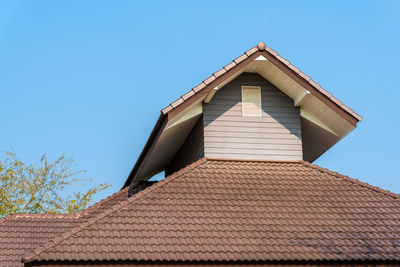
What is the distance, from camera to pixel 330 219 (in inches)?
515

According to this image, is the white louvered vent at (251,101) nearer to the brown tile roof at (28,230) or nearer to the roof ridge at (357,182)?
the roof ridge at (357,182)

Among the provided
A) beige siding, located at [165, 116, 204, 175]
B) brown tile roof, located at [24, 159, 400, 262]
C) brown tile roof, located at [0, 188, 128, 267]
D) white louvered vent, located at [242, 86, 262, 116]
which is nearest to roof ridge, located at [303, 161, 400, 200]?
brown tile roof, located at [24, 159, 400, 262]

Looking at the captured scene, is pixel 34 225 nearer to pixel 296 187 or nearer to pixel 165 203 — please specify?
pixel 165 203

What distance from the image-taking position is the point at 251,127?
15719mm

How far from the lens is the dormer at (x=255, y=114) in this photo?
1508 centimetres

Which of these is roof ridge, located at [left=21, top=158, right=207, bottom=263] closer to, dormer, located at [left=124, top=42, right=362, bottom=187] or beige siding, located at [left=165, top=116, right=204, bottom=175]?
beige siding, located at [left=165, top=116, right=204, bottom=175]

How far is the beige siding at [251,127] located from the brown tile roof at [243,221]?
412 mm

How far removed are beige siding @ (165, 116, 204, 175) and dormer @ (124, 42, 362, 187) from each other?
3cm

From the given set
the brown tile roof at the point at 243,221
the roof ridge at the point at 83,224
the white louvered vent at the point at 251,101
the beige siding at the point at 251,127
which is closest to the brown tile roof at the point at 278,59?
the beige siding at the point at 251,127

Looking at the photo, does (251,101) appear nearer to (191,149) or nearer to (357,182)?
(191,149)

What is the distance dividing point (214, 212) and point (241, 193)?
3.50 feet

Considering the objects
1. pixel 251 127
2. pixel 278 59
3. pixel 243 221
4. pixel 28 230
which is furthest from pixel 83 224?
pixel 278 59

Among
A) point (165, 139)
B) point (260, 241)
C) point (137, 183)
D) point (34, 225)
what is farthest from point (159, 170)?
point (260, 241)

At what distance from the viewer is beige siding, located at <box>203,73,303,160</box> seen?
50.6ft
